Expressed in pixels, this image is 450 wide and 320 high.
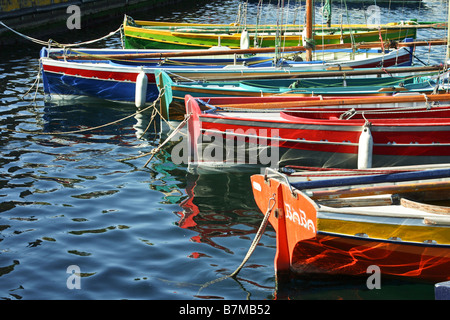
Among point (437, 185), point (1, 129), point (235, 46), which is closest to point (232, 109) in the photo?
point (437, 185)

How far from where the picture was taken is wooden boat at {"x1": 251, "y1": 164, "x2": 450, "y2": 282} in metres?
8.65

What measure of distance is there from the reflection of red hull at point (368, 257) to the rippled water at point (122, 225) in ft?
0.82

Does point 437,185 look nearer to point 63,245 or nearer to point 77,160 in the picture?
point 63,245

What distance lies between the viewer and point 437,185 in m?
9.71

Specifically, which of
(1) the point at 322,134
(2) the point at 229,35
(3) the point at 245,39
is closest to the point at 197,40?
(2) the point at 229,35

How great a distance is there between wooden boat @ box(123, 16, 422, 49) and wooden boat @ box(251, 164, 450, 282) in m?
14.8

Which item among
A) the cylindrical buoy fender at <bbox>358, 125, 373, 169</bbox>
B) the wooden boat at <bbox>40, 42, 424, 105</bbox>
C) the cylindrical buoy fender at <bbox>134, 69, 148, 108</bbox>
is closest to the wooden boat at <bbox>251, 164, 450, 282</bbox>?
the cylindrical buoy fender at <bbox>358, 125, 373, 169</bbox>

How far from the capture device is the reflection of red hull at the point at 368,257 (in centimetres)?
884

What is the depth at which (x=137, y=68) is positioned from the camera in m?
19.3

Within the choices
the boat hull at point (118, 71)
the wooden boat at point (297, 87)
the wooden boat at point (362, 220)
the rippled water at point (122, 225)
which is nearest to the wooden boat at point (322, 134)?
the rippled water at point (122, 225)

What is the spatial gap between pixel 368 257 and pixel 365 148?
4.10 metres

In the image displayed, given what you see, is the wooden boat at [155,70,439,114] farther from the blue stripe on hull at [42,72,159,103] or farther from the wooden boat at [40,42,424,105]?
the blue stripe on hull at [42,72,159,103]

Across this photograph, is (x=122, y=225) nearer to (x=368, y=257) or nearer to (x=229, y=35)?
(x=368, y=257)
